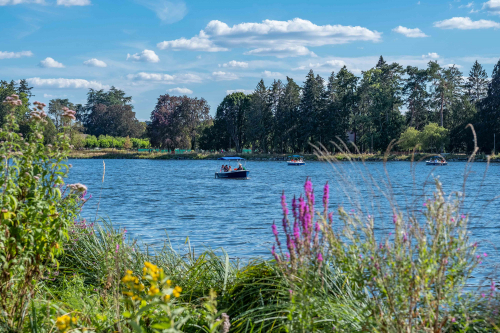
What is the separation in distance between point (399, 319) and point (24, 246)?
2735 millimetres

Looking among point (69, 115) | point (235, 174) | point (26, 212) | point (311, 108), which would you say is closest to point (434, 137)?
point (311, 108)

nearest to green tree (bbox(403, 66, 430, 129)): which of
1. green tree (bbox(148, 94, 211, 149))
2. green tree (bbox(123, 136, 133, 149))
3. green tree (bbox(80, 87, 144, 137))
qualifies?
green tree (bbox(148, 94, 211, 149))

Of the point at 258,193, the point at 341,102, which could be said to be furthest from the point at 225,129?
the point at 258,193

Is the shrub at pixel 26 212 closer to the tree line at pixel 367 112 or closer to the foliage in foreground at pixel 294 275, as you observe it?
the foliage in foreground at pixel 294 275

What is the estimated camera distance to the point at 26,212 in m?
3.76

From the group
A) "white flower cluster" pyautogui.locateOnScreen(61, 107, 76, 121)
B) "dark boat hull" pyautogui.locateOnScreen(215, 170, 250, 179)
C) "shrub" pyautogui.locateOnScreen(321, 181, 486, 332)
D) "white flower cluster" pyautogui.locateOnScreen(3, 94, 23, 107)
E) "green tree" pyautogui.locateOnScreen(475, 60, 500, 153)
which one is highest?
"green tree" pyautogui.locateOnScreen(475, 60, 500, 153)

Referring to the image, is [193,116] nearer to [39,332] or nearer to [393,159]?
[393,159]

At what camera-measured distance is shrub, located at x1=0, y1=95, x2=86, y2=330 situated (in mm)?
3660

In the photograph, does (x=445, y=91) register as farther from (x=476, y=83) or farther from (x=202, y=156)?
(x=202, y=156)

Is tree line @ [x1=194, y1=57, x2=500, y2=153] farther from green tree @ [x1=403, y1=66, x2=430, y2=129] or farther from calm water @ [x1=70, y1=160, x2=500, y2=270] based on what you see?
calm water @ [x1=70, y1=160, x2=500, y2=270]

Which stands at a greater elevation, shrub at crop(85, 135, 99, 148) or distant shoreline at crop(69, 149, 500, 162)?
shrub at crop(85, 135, 99, 148)

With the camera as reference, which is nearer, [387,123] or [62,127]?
[62,127]

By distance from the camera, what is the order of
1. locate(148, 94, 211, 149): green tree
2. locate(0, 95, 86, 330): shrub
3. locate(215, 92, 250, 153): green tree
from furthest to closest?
locate(148, 94, 211, 149): green tree, locate(215, 92, 250, 153): green tree, locate(0, 95, 86, 330): shrub

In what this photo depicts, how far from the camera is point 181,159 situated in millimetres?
96625
